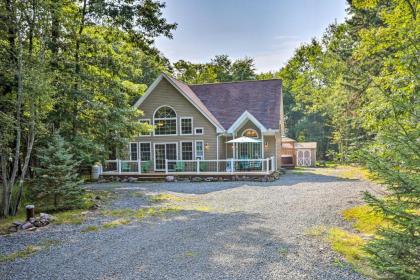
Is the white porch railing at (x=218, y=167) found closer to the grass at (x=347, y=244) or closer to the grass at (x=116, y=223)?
the grass at (x=116, y=223)

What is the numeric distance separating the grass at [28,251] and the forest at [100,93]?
318cm

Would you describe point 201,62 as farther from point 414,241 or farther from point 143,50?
point 414,241

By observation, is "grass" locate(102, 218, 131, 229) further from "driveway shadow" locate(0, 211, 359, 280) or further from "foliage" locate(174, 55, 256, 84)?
"foliage" locate(174, 55, 256, 84)

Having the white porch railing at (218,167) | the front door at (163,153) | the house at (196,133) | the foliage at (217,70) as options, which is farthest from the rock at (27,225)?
the foliage at (217,70)

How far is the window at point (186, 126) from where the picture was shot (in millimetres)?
Result: 20641

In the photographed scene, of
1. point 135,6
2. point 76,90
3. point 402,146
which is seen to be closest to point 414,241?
point 402,146

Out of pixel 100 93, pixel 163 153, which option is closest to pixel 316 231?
pixel 100 93

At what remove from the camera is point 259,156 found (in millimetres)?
19859

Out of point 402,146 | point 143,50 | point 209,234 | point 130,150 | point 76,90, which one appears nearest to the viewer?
point 402,146

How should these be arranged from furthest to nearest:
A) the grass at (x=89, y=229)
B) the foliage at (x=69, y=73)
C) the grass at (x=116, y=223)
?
the foliage at (x=69, y=73) → the grass at (x=116, y=223) → the grass at (x=89, y=229)

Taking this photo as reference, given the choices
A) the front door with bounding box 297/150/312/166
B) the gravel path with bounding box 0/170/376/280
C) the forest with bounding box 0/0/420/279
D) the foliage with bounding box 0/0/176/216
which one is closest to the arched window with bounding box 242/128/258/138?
the forest with bounding box 0/0/420/279

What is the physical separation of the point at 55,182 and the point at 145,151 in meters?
11.5

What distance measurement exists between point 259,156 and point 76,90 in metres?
11.6

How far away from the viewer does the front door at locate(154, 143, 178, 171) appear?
20.9 m
